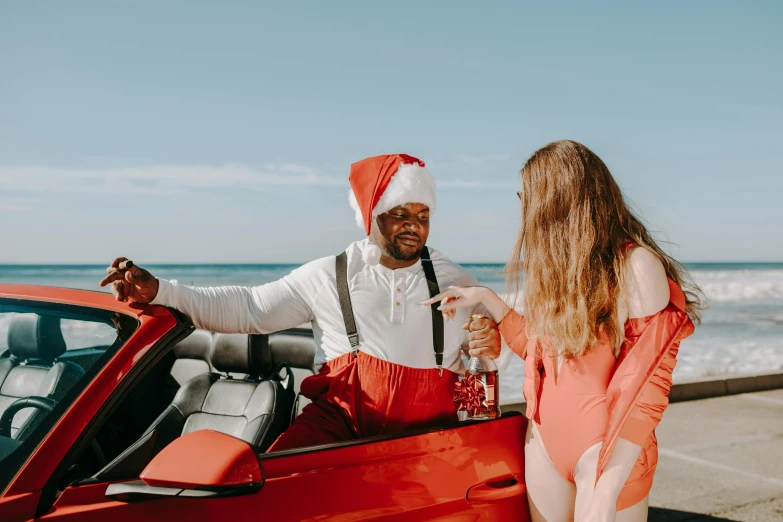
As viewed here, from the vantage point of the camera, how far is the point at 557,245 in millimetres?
2250

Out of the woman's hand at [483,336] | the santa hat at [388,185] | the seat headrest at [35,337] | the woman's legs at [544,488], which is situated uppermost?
the santa hat at [388,185]

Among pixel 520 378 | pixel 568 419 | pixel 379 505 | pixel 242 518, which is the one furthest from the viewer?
pixel 520 378

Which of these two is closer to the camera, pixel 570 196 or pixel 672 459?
pixel 570 196

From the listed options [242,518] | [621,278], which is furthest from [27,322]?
[621,278]

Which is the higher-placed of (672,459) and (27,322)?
(27,322)

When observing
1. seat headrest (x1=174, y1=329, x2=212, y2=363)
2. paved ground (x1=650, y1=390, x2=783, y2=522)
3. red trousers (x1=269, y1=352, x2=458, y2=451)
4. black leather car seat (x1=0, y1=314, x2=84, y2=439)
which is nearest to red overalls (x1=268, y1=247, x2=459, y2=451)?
red trousers (x1=269, y1=352, x2=458, y2=451)

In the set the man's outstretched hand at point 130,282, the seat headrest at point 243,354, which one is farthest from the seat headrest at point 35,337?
the seat headrest at point 243,354

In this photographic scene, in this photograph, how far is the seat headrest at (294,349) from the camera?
3393 mm

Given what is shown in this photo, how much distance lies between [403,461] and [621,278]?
85 cm

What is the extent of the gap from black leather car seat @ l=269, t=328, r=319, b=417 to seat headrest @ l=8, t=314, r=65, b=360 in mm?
1304

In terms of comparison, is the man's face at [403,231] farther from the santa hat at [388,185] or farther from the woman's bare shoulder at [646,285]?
the woman's bare shoulder at [646,285]

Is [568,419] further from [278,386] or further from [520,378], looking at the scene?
[520,378]

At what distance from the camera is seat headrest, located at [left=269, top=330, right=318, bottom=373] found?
339cm

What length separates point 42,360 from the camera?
7.30 feet
